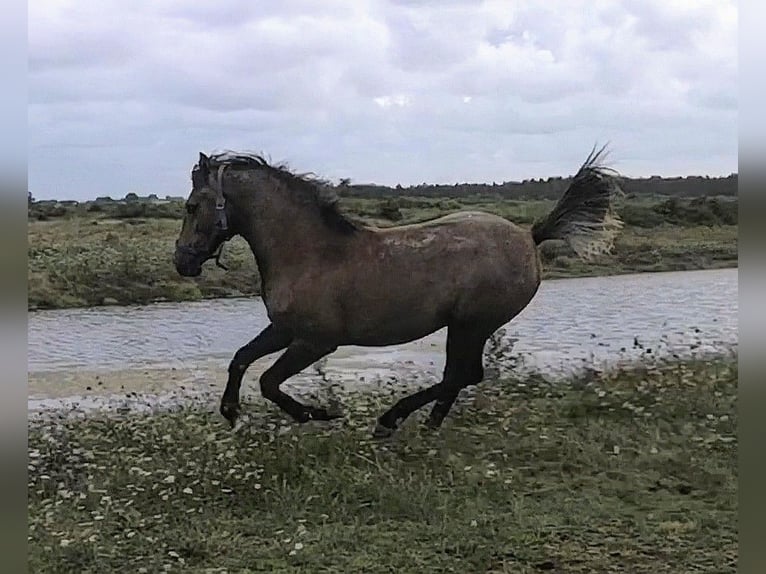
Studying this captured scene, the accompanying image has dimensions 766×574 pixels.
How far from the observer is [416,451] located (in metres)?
2.15

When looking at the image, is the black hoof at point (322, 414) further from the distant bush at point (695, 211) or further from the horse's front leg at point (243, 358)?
the distant bush at point (695, 211)

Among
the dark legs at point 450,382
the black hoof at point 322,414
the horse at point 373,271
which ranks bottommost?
the black hoof at point 322,414

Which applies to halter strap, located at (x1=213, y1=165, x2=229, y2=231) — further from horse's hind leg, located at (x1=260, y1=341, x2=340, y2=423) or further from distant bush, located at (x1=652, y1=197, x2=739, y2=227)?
distant bush, located at (x1=652, y1=197, x2=739, y2=227)

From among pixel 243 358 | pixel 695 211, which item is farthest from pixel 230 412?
pixel 695 211

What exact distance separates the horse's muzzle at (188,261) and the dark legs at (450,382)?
0.49m

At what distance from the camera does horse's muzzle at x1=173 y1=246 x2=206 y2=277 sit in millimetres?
2115

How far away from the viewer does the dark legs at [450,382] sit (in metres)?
2.16

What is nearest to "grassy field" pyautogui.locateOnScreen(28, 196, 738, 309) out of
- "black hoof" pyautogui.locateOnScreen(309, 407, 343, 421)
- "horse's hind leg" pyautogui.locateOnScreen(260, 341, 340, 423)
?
"horse's hind leg" pyautogui.locateOnScreen(260, 341, 340, 423)

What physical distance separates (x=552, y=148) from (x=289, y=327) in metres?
0.66

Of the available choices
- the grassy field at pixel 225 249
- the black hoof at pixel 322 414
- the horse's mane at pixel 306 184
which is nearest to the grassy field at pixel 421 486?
the black hoof at pixel 322 414

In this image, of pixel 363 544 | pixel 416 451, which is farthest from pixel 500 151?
pixel 363 544

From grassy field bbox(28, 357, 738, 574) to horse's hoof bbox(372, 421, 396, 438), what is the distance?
21mm

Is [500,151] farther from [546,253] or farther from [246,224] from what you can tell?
[246,224]

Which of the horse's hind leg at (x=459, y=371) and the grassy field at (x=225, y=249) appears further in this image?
the horse's hind leg at (x=459, y=371)
